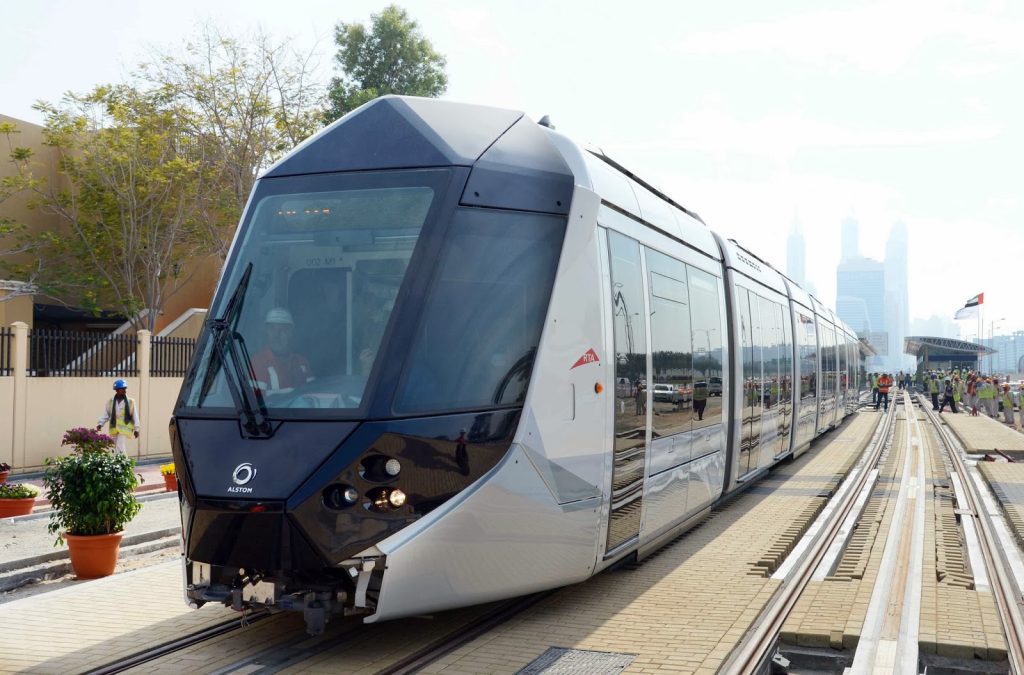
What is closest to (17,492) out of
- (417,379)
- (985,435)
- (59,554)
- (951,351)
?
(59,554)

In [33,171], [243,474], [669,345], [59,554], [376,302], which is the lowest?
[59,554]

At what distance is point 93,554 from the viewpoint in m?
9.27

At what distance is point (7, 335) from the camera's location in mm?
17828

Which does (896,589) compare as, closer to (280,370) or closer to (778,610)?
(778,610)

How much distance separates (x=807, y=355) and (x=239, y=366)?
15389 mm

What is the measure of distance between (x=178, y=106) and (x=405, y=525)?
24.9 metres

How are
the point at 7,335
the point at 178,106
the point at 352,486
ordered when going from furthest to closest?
the point at 178,106, the point at 7,335, the point at 352,486

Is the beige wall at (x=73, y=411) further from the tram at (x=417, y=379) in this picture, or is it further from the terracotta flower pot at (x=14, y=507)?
the tram at (x=417, y=379)

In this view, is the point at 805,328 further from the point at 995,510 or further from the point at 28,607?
the point at 28,607

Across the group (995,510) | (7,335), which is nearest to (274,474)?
(995,510)

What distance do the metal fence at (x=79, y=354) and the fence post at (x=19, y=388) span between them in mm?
188

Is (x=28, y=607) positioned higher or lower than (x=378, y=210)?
lower

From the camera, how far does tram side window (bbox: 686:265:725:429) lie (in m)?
10.2

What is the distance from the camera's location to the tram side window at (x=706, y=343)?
10.2m
